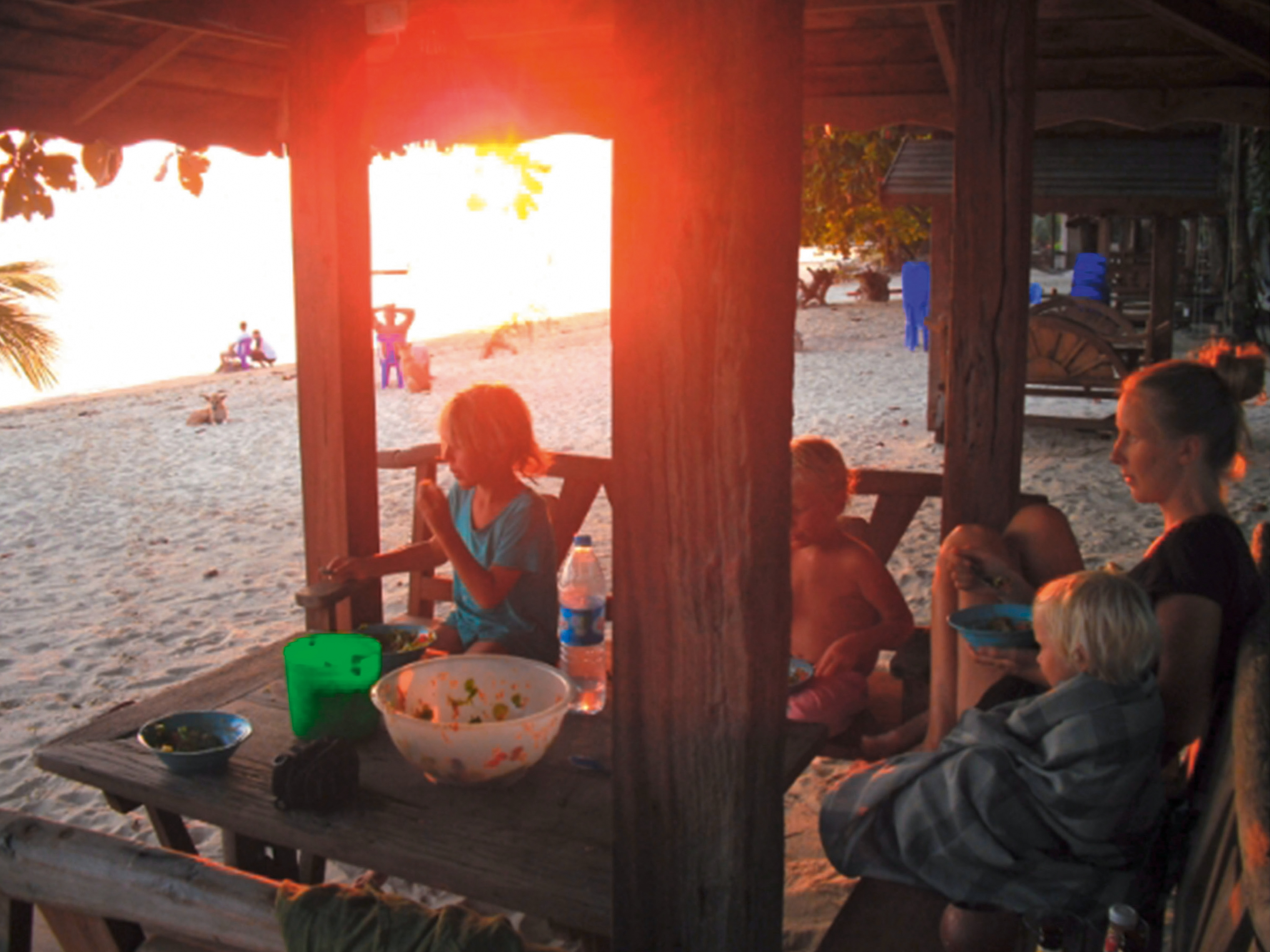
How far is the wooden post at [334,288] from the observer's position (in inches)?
154

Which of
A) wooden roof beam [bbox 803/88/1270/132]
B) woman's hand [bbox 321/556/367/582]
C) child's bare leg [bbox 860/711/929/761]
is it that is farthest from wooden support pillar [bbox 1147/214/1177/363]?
woman's hand [bbox 321/556/367/582]

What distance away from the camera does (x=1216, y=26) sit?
172 inches

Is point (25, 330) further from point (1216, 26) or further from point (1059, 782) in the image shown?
point (1059, 782)

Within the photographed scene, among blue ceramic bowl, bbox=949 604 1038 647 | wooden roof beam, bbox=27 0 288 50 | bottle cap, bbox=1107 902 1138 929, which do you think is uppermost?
wooden roof beam, bbox=27 0 288 50

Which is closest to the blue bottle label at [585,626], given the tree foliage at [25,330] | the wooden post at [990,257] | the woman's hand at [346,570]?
the woman's hand at [346,570]

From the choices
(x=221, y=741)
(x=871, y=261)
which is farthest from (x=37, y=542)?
(x=871, y=261)

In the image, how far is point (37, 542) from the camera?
9.22 metres

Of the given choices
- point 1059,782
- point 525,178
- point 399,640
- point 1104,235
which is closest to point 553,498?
point 525,178

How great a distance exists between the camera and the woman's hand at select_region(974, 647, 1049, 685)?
8.59 ft

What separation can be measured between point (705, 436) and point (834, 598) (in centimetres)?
212

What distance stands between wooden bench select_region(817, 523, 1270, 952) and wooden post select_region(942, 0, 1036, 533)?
86 cm

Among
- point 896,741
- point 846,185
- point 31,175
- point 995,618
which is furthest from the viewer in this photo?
point 846,185

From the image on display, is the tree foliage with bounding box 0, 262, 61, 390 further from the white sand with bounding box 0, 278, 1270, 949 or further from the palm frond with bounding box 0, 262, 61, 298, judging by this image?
the white sand with bounding box 0, 278, 1270, 949

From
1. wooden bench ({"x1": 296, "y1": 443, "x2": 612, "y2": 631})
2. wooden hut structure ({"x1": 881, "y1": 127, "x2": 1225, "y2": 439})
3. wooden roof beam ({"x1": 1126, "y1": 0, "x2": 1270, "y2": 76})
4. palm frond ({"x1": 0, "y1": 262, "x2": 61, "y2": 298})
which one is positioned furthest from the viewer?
palm frond ({"x1": 0, "y1": 262, "x2": 61, "y2": 298})
